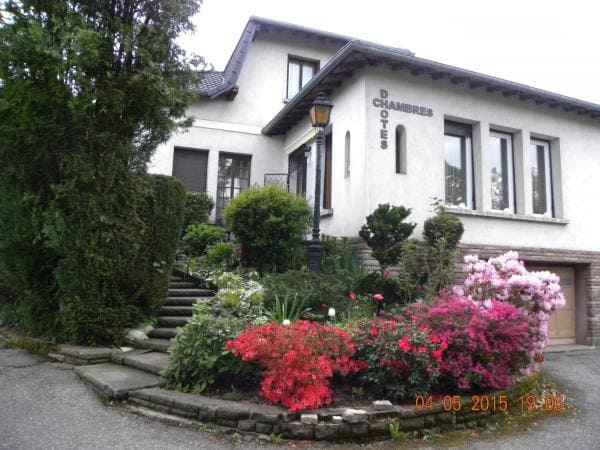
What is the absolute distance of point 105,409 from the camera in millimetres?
4043

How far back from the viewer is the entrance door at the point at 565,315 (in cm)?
955

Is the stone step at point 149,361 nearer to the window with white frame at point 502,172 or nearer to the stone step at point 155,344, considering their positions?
the stone step at point 155,344

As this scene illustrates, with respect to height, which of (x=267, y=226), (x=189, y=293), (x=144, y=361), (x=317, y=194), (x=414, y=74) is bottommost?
(x=144, y=361)

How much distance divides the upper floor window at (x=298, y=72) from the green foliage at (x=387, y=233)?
7673 mm

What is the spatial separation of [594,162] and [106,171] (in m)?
10.6

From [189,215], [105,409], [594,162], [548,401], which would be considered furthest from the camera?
[189,215]

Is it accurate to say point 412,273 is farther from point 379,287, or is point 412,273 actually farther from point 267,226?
point 267,226

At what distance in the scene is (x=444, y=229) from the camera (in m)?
7.58

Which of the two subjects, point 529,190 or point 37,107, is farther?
point 529,190

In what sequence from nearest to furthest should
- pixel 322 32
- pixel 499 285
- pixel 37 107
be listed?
pixel 499 285
pixel 37 107
pixel 322 32

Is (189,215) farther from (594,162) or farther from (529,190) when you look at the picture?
(594,162)

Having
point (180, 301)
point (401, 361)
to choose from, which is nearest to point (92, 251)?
point (180, 301)

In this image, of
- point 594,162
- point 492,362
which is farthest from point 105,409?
point 594,162
